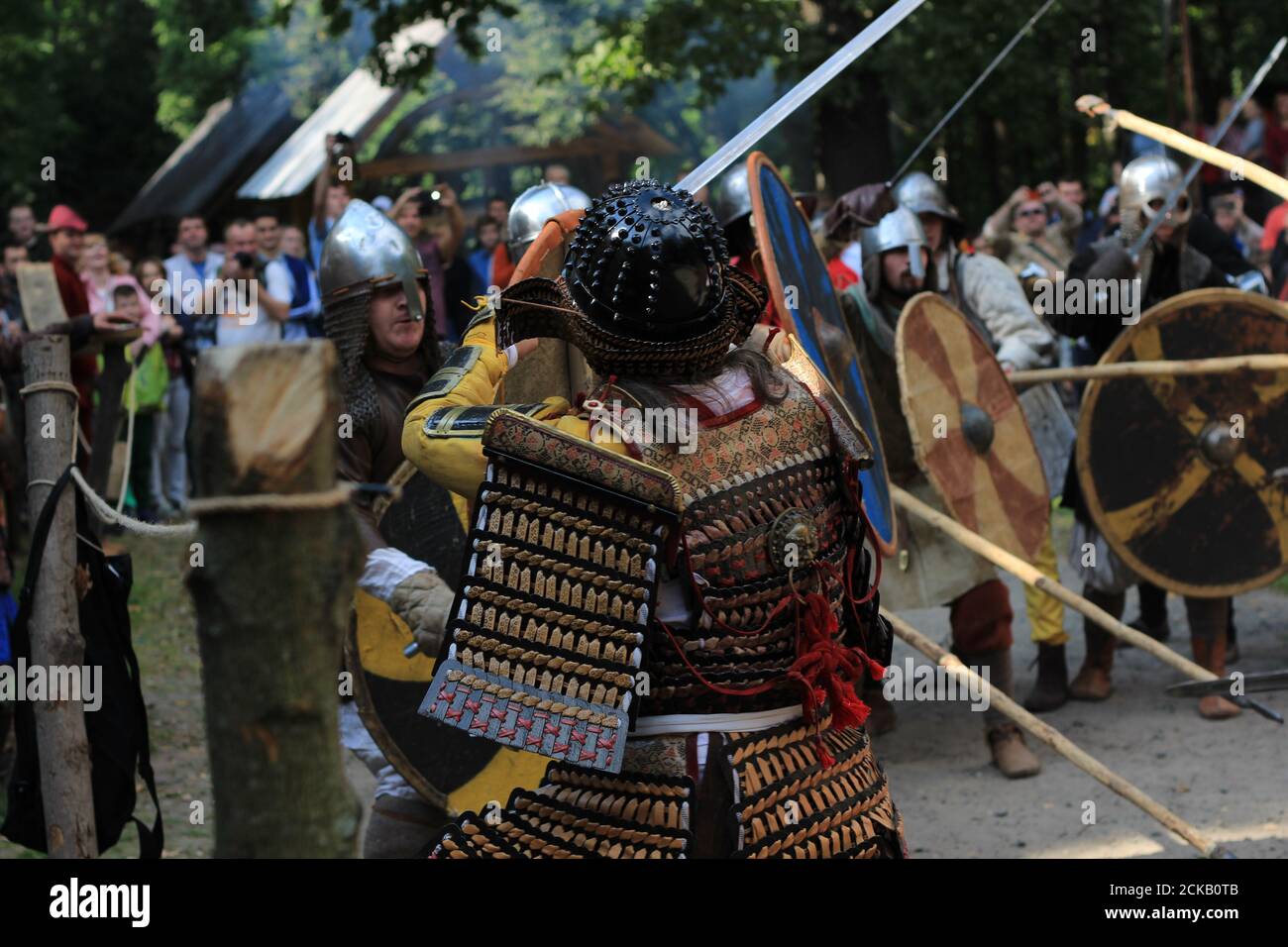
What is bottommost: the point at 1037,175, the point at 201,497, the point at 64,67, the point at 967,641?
the point at 967,641

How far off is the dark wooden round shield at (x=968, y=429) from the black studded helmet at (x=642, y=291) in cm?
247

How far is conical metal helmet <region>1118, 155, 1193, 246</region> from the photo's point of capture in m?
→ 6.73

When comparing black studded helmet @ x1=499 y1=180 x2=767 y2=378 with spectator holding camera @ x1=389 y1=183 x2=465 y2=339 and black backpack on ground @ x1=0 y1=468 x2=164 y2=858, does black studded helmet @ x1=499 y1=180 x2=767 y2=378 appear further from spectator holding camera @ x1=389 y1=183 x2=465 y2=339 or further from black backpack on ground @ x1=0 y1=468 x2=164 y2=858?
spectator holding camera @ x1=389 y1=183 x2=465 y2=339

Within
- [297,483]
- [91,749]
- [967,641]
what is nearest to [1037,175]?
[967,641]

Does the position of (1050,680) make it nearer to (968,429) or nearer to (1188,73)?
(968,429)

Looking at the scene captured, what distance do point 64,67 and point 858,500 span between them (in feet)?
92.7

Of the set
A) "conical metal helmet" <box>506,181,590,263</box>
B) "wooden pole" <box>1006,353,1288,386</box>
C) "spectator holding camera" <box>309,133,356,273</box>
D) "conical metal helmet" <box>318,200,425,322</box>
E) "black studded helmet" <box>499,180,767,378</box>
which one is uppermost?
"spectator holding camera" <box>309,133,356,273</box>

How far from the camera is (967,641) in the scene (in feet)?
20.3

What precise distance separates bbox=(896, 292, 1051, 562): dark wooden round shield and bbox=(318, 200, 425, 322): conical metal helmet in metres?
1.67

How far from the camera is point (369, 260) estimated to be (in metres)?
4.36

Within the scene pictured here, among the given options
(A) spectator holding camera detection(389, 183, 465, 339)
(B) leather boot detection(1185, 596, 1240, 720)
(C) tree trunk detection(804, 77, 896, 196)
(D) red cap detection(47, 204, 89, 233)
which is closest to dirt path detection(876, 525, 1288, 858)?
(B) leather boot detection(1185, 596, 1240, 720)

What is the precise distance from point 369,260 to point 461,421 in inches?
62.5

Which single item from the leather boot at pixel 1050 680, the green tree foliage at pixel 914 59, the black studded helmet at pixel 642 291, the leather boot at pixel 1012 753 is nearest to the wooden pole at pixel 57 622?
the black studded helmet at pixel 642 291
